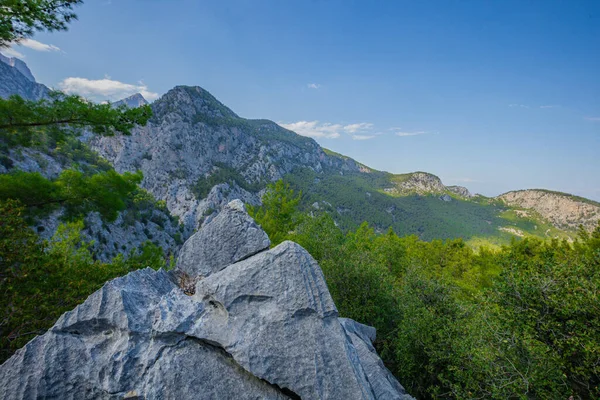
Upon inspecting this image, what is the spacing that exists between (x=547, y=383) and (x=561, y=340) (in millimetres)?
1617

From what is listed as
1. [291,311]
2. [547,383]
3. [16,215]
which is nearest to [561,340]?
[547,383]

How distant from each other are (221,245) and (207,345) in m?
3.64

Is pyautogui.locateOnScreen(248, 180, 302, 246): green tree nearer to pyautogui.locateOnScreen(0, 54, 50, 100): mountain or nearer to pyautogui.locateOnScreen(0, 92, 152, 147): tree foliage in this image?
pyautogui.locateOnScreen(0, 92, 152, 147): tree foliage

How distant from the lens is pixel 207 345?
746 cm

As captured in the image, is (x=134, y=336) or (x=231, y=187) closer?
(x=134, y=336)

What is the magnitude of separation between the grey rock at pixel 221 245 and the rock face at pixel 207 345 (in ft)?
4.20

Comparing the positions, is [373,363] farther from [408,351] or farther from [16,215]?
[16,215]

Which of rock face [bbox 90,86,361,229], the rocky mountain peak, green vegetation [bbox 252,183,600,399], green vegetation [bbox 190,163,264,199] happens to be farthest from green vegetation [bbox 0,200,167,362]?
the rocky mountain peak

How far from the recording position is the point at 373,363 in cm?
1084

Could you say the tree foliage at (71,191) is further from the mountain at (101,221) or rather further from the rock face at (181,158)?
the rock face at (181,158)

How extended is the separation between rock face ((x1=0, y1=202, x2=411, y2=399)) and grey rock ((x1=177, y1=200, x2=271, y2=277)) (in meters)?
1.28

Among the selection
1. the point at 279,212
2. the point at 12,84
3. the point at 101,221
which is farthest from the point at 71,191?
the point at 12,84

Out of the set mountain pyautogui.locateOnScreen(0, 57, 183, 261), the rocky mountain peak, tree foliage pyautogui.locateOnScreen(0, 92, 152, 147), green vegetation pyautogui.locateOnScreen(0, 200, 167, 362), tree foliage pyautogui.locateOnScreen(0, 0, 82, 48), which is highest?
the rocky mountain peak

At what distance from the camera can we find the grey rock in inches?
392
